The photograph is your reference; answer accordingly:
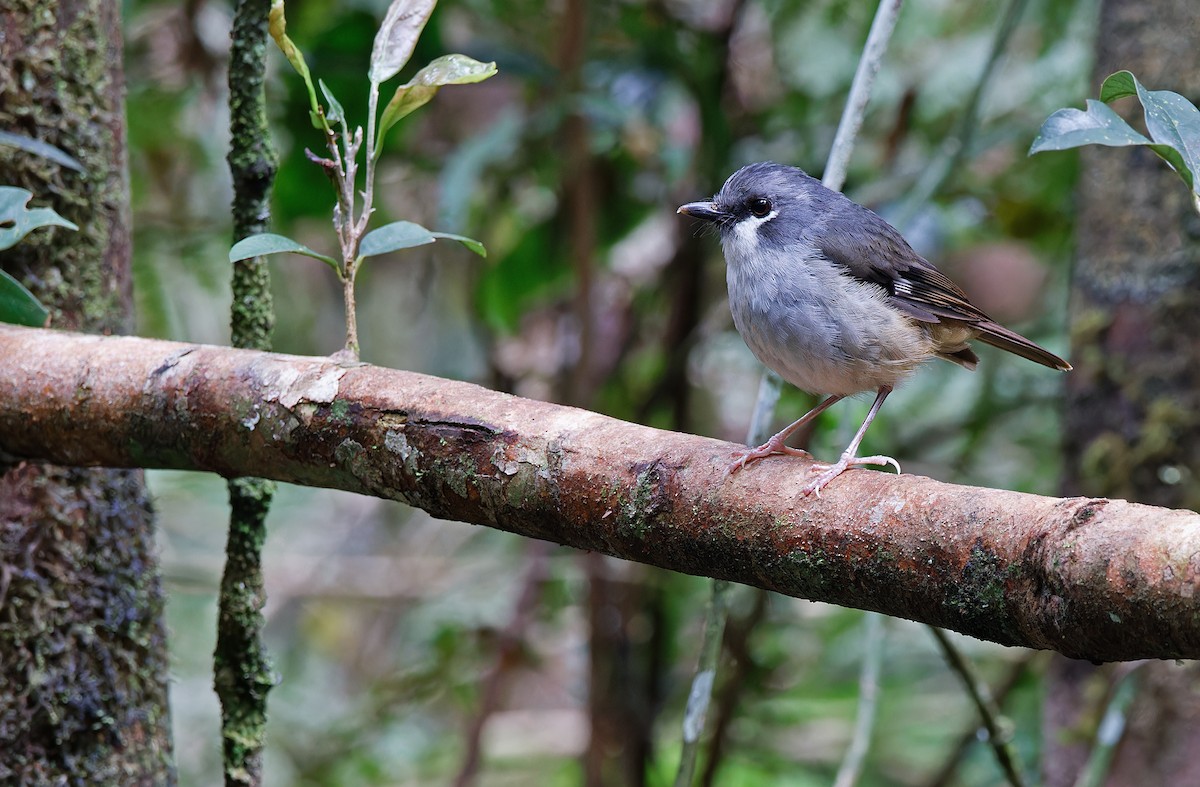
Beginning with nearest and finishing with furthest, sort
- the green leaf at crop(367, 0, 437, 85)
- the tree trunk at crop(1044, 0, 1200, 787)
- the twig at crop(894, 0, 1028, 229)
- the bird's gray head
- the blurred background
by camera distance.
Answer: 1. the green leaf at crop(367, 0, 437, 85)
2. the bird's gray head
3. the tree trunk at crop(1044, 0, 1200, 787)
4. the twig at crop(894, 0, 1028, 229)
5. the blurred background

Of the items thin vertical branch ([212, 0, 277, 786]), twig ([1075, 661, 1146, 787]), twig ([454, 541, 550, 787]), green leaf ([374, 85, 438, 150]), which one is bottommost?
twig ([454, 541, 550, 787])

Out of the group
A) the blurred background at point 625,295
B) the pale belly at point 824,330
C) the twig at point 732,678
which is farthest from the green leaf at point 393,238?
the twig at point 732,678

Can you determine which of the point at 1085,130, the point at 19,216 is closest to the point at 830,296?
the point at 1085,130

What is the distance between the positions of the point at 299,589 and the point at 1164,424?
3.74 m

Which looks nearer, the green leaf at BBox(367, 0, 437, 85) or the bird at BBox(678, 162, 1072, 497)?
the green leaf at BBox(367, 0, 437, 85)

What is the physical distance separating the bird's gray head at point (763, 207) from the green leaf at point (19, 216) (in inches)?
61.0

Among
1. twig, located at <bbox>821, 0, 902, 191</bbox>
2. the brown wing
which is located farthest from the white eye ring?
twig, located at <bbox>821, 0, 902, 191</bbox>

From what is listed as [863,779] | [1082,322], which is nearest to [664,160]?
[1082,322]

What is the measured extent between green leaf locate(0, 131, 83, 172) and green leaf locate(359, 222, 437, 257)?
0.66 metres

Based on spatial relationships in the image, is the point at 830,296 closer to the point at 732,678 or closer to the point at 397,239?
the point at 397,239

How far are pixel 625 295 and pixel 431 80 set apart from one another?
133 inches

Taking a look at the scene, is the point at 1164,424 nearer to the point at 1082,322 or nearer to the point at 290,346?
the point at 1082,322

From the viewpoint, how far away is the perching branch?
4.03ft

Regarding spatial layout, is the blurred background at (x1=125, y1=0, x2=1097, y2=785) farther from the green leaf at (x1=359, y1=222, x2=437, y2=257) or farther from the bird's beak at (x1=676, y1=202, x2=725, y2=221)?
the green leaf at (x1=359, y1=222, x2=437, y2=257)
